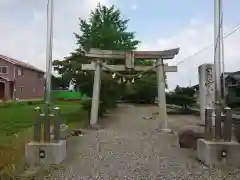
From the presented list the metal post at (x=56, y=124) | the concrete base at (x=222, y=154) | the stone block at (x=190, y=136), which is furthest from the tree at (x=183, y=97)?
the metal post at (x=56, y=124)

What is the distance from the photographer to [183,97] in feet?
68.4

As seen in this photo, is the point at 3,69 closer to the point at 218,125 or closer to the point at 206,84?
the point at 206,84

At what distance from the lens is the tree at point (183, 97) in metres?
20.9

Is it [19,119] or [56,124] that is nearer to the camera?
[56,124]

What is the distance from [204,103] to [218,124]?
7231 millimetres

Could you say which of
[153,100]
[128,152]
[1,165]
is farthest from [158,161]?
[153,100]

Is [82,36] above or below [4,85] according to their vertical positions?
above

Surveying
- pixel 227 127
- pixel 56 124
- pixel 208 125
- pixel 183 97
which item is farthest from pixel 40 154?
pixel 183 97

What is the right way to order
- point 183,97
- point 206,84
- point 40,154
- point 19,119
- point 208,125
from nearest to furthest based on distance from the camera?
point 40,154, point 208,125, point 206,84, point 19,119, point 183,97

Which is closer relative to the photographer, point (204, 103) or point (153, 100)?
point (204, 103)

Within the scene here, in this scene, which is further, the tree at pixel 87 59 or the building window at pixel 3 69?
the building window at pixel 3 69

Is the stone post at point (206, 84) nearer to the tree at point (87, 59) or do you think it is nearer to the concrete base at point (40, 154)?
the tree at point (87, 59)

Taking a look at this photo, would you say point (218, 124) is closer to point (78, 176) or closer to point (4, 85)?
point (78, 176)

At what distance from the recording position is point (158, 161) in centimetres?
646
